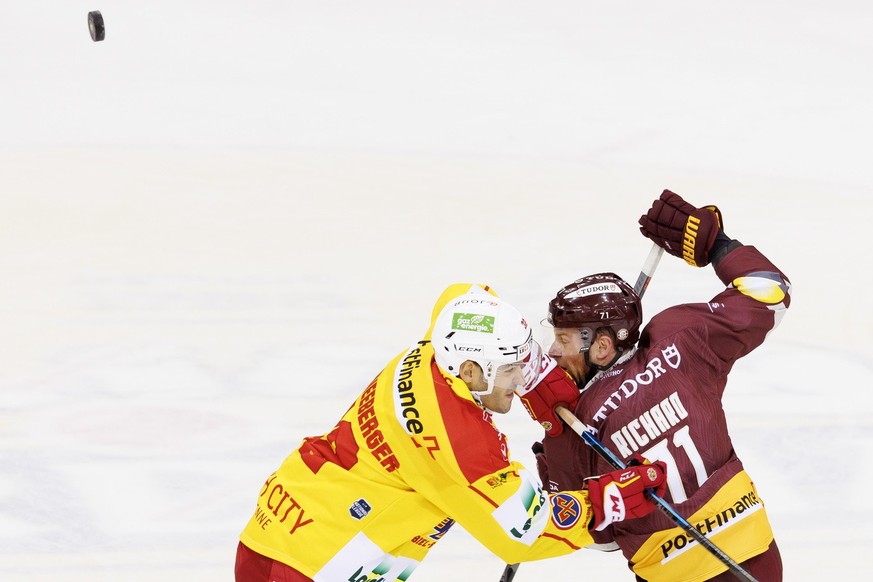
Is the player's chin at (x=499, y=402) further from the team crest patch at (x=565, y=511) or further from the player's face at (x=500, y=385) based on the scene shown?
the team crest patch at (x=565, y=511)

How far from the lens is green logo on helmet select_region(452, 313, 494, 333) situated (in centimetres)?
289

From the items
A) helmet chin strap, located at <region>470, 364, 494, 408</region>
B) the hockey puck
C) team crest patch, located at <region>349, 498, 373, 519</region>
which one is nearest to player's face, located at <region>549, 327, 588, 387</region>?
helmet chin strap, located at <region>470, 364, 494, 408</region>

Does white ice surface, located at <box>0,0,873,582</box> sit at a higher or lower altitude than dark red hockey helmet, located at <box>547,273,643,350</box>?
lower

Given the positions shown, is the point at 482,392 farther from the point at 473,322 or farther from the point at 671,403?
the point at 671,403

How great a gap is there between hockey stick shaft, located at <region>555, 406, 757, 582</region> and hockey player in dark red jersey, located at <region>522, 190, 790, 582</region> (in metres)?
0.04

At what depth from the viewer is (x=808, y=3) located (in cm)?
1054

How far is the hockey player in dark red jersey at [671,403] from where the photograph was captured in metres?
3.15

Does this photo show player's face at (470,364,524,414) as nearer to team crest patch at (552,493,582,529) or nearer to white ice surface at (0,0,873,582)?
team crest patch at (552,493,582,529)

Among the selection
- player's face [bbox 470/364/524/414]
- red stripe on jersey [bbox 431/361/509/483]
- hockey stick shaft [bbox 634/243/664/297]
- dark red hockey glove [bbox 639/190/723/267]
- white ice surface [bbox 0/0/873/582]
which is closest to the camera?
red stripe on jersey [bbox 431/361/509/483]

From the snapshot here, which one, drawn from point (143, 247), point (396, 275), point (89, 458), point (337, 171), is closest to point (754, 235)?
point (396, 275)

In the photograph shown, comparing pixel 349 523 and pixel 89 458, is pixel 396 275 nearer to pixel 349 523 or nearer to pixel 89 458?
pixel 89 458

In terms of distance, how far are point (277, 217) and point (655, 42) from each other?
4.05 m

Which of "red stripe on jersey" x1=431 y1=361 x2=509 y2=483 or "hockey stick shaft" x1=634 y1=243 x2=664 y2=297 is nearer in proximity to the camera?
"red stripe on jersey" x1=431 y1=361 x2=509 y2=483

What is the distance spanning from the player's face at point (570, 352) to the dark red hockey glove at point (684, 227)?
436 mm
